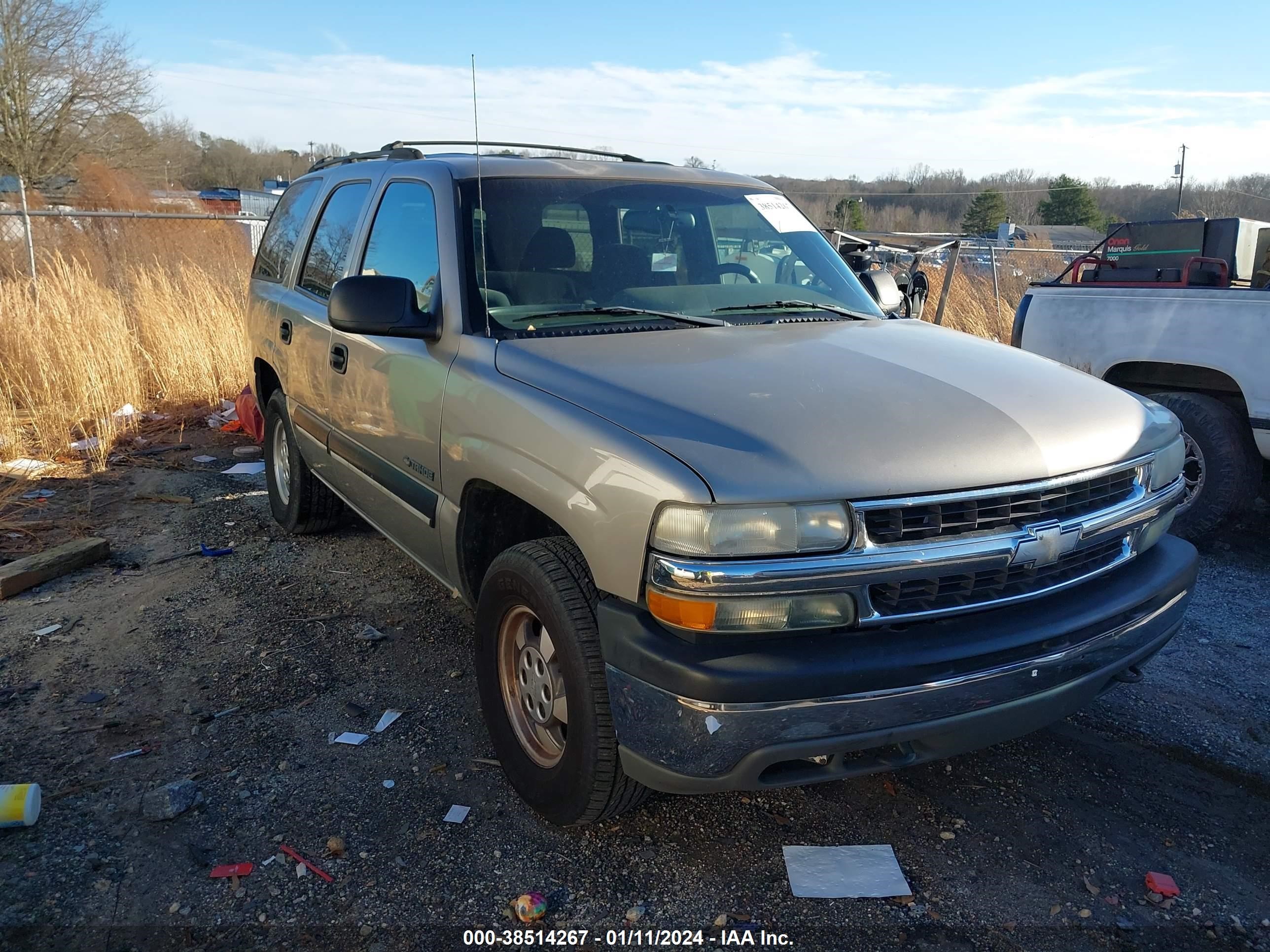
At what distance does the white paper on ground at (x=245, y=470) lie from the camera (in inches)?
269

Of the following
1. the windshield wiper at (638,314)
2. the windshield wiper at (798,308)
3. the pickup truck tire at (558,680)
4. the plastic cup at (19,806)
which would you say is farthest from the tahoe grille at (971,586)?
the plastic cup at (19,806)

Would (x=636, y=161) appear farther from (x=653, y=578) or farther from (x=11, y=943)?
(x=11, y=943)

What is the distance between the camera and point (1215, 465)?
5145 mm

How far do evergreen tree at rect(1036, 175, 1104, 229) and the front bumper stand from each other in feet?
186

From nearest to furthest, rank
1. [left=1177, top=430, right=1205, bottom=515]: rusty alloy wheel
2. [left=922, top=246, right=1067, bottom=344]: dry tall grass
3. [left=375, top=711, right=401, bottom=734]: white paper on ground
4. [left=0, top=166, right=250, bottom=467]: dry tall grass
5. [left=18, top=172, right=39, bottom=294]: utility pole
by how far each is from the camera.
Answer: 1. [left=375, top=711, right=401, bottom=734]: white paper on ground
2. [left=1177, top=430, right=1205, bottom=515]: rusty alloy wheel
3. [left=0, top=166, right=250, bottom=467]: dry tall grass
4. [left=18, top=172, right=39, bottom=294]: utility pole
5. [left=922, top=246, right=1067, bottom=344]: dry tall grass

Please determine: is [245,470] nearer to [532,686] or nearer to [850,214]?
[532,686]

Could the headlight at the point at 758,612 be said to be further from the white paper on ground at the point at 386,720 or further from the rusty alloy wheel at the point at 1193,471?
the rusty alloy wheel at the point at 1193,471

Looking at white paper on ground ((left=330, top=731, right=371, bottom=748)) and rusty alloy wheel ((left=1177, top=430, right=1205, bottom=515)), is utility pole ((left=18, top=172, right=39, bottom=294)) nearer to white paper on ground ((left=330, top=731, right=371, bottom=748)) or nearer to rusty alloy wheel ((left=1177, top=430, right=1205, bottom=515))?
white paper on ground ((left=330, top=731, right=371, bottom=748))

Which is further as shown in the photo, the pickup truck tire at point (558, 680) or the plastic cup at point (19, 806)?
the plastic cup at point (19, 806)

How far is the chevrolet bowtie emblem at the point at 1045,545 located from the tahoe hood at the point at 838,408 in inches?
5.4

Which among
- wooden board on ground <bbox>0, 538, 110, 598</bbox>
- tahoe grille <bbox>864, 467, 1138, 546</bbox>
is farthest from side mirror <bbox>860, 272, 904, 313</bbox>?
wooden board on ground <bbox>0, 538, 110, 598</bbox>

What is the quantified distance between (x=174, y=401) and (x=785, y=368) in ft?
25.4

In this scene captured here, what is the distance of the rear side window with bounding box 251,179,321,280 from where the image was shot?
194 inches

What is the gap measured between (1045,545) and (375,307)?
211 cm
